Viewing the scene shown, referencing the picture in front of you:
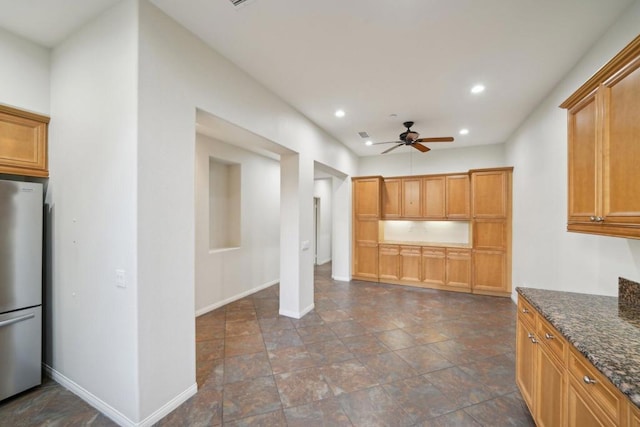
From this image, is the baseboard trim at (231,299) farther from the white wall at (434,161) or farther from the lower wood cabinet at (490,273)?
the lower wood cabinet at (490,273)

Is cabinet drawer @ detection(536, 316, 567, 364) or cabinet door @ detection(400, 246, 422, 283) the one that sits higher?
cabinet drawer @ detection(536, 316, 567, 364)

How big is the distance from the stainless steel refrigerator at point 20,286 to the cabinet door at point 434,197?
19.4 feet

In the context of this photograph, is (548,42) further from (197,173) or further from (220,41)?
(197,173)

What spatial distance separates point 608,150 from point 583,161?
276 millimetres

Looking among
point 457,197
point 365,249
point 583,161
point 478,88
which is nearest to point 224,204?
point 365,249

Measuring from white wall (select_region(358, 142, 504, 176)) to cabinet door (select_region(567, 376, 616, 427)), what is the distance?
5.07 metres

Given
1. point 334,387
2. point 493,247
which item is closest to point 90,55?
point 334,387

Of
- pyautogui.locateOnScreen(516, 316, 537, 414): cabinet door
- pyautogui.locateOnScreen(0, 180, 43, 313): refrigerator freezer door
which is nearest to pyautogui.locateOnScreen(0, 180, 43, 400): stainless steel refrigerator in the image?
pyautogui.locateOnScreen(0, 180, 43, 313): refrigerator freezer door

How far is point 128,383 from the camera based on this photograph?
6.05 feet

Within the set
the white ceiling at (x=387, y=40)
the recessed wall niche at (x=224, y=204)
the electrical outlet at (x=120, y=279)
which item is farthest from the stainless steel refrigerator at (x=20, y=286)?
the recessed wall niche at (x=224, y=204)

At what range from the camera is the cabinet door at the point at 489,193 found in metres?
4.92

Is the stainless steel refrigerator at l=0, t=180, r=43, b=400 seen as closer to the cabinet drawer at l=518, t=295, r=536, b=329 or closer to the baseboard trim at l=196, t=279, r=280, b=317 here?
the baseboard trim at l=196, t=279, r=280, b=317

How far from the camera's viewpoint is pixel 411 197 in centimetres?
589

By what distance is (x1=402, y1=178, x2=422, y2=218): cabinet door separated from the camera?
5828mm
